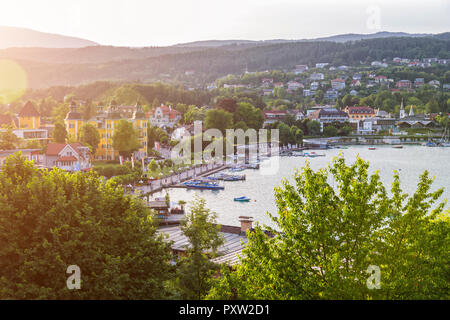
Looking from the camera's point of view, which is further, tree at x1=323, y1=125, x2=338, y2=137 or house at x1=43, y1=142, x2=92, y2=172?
tree at x1=323, y1=125, x2=338, y2=137

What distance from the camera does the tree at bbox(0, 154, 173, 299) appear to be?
3562 mm

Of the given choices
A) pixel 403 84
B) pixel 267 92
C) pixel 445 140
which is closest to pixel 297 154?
pixel 445 140

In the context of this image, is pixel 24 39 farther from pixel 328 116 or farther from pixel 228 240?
pixel 228 240

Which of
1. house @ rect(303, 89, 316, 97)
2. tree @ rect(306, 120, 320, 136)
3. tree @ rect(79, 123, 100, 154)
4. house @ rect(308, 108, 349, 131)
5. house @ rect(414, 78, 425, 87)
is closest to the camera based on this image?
tree @ rect(79, 123, 100, 154)

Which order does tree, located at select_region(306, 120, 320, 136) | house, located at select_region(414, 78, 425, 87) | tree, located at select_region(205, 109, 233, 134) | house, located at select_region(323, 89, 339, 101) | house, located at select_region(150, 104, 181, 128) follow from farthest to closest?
house, located at select_region(414, 78, 425, 87), house, located at select_region(323, 89, 339, 101), tree, located at select_region(306, 120, 320, 136), house, located at select_region(150, 104, 181, 128), tree, located at select_region(205, 109, 233, 134)

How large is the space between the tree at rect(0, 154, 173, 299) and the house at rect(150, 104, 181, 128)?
28187mm

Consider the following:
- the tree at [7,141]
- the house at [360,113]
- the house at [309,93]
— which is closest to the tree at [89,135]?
the tree at [7,141]

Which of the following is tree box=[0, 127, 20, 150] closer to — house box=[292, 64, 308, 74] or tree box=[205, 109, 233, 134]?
tree box=[205, 109, 233, 134]

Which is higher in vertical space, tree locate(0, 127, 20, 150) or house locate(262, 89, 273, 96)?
house locate(262, 89, 273, 96)

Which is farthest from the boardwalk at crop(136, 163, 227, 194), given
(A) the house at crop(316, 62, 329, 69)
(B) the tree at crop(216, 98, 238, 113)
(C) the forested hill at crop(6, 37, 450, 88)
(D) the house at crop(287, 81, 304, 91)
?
(A) the house at crop(316, 62, 329, 69)

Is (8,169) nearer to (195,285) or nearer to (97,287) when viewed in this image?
(97,287)

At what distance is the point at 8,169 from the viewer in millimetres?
4316

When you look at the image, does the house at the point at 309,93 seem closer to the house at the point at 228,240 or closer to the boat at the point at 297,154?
the boat at the point at 297,154

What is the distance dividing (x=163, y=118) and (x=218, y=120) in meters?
5.15
